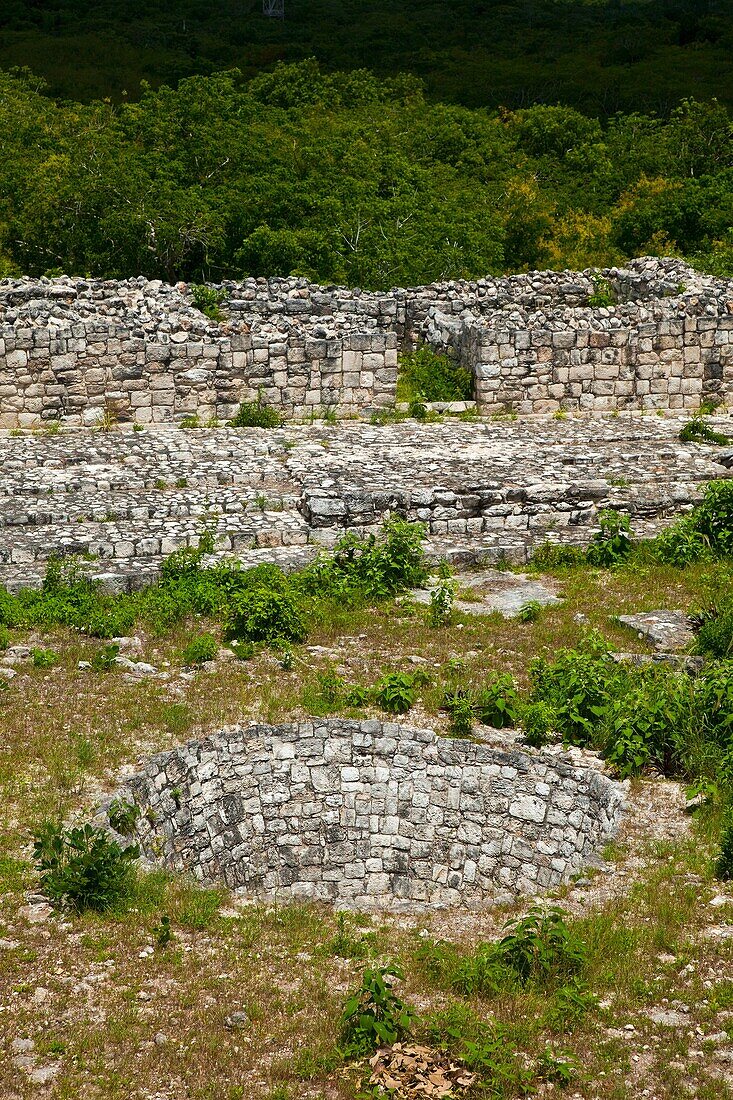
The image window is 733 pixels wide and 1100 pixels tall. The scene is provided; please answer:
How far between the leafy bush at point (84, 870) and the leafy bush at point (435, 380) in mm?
12607

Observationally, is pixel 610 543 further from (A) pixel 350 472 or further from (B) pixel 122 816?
(B) pixel 122 816

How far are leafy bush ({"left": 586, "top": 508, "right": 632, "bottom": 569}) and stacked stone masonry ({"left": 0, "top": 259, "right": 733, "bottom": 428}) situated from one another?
217 inches

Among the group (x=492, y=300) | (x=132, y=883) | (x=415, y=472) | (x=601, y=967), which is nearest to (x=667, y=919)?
(x=601, y=967)

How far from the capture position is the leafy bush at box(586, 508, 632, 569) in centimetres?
1406

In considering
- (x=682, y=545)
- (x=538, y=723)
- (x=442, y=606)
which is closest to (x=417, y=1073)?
(x=538, y=723)

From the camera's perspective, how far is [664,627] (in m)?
12.1

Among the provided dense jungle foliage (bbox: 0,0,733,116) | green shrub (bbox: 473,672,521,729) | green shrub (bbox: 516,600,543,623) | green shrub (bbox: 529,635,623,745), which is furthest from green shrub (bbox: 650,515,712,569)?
dense jungle foliage (bbox: 0,0,733,116)

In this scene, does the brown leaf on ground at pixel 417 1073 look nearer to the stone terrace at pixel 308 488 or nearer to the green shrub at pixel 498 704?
the green shrub at pixel 498 704

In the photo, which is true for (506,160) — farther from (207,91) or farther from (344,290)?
(344,290)

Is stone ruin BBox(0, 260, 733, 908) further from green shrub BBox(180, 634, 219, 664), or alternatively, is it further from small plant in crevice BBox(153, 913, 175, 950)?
green shrub BBox(180, 634, 219, 664)

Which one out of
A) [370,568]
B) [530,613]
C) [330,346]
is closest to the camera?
[530,613]

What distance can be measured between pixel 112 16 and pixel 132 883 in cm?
3906

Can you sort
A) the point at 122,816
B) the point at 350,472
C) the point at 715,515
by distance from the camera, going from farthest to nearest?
1. the point at 350,472
2. the point at 715,515
3. the point at 122,816

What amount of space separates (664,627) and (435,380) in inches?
348
